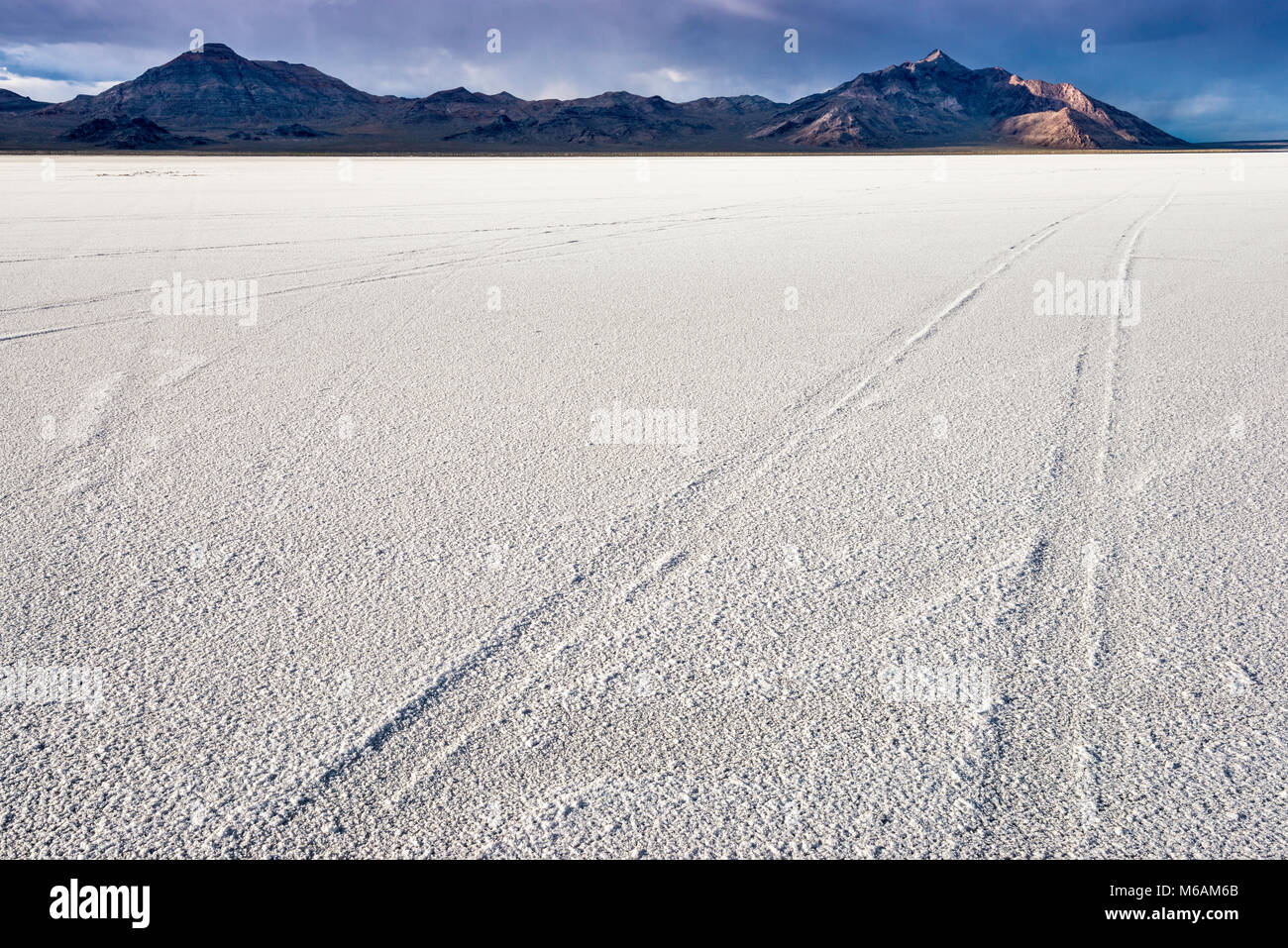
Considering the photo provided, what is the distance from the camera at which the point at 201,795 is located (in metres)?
2.42

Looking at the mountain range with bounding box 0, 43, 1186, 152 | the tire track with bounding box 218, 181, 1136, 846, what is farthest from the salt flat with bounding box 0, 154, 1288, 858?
the mountain range with bounding box 0, 43, 1186, 152

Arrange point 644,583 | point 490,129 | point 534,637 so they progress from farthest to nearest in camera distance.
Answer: point 490,129 → point 644,583 → point 534,637

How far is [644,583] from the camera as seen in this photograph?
3463 millimetres

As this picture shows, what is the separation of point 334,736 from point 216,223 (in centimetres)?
1600

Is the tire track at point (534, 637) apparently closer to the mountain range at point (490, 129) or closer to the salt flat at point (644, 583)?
the salt flat at point (644, 583)

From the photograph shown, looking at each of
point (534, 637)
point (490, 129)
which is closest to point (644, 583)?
point (534, 637)

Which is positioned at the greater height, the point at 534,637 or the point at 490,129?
the point at 490,129

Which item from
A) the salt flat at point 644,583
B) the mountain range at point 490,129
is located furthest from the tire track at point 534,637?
the mountain range at point 490,129

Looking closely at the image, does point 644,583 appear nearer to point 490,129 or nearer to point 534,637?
point 534,637

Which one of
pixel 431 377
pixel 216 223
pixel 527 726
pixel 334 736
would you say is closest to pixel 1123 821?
pixel 527 726

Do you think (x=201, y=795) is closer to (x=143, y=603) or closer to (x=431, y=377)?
(x=143, y=603)

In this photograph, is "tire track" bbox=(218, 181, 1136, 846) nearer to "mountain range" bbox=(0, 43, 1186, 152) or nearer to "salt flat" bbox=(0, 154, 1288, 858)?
"salt flat" bbox=(0, 154, 1288, 858)

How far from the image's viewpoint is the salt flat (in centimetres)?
241

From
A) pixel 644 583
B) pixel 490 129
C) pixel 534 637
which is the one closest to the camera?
pixel 534 637
